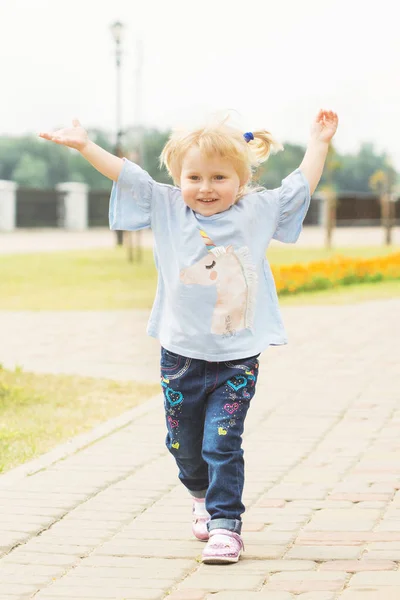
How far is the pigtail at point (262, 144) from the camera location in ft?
12.6

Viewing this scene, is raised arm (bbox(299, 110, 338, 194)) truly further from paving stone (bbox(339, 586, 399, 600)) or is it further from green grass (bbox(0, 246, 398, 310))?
green grass (bbox(0, 246, 398, 310))

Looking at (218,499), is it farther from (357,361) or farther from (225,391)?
(357,361)

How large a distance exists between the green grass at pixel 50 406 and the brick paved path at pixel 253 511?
0.24 meters

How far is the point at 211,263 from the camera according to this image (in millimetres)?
3697

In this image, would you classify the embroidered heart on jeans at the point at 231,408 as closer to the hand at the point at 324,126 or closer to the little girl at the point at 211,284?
the little girl at the point at 211,284

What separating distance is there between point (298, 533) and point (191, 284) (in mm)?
970

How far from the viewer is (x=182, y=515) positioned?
4203mm

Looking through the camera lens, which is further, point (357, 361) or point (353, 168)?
point (353, 168)

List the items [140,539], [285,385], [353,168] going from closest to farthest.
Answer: [140,539] → [285,385] → [353,168]

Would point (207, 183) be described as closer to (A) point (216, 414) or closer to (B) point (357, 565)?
(A) point (216, 414)

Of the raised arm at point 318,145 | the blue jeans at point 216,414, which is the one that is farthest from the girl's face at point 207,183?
the blue jeans at point 216,414

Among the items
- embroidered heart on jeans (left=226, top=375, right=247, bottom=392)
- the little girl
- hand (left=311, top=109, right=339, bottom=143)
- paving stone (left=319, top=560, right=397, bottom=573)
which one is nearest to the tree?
hand (left=311, top=109, right=339, bottom=143)

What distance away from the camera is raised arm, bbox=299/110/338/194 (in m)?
3.91

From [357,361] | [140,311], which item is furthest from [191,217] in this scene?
[140,311]
